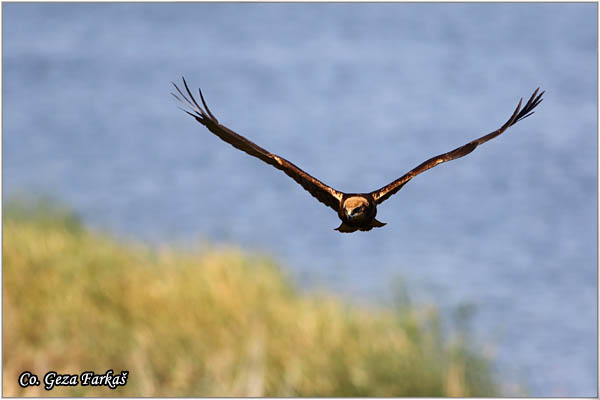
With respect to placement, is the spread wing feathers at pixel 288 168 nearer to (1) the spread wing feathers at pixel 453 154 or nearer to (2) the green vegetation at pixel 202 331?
(1) the spread wing feathers at pixel 453 154

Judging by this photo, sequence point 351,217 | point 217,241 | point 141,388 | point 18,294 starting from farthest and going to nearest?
1. point 217,241
2. point 18,294
3. point 141,388
4. point 351,217

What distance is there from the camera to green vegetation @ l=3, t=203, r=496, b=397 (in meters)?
4.99

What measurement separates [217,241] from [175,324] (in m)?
1.07

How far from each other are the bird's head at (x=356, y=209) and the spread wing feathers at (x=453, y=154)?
0.4 inches

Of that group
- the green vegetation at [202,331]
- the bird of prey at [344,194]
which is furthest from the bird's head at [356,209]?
the green vegetation at [202,331]

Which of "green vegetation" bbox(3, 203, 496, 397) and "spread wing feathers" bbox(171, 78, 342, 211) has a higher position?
"green vegetation" bbox(3, 203, 496, 397)

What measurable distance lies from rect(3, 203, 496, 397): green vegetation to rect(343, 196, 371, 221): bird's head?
442 cm

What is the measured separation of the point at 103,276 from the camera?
6082mm

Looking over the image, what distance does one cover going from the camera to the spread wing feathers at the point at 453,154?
0.50m

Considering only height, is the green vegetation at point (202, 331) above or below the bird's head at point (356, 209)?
above

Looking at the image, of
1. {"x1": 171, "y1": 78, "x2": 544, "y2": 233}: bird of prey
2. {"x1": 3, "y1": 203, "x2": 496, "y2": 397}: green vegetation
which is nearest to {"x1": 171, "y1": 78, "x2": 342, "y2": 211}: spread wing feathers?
{"x1": 171, "y1": 78, "x2": 544, "y2": 233}: bird of prey

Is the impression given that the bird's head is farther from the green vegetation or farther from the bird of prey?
the green vegetation

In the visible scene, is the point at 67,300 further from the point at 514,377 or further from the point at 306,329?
the point at 514,377

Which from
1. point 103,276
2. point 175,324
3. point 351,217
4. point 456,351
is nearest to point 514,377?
point 456,351
